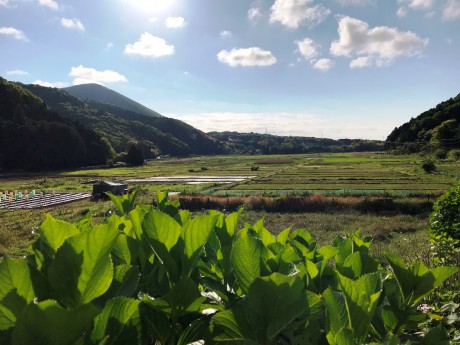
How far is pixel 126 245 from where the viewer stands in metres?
1.24

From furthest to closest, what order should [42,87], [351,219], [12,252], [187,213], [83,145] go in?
[42,87]
[83,145]
[351,219]
[12,252]
[187,213]

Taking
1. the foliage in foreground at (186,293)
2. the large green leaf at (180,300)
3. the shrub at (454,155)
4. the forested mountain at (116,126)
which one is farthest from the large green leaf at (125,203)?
the forested mountain at (116,126)

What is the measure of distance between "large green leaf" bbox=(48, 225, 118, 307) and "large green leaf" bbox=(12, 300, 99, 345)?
14cm

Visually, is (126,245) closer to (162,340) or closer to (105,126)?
(162,340)

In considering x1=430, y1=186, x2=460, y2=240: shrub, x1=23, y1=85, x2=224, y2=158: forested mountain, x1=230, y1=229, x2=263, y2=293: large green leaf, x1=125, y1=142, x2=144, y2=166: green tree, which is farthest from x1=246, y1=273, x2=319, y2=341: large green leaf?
x1=23, y1=85, x2=224, y2=158: forested mountain

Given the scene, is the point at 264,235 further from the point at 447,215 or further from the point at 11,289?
the point at 447,215

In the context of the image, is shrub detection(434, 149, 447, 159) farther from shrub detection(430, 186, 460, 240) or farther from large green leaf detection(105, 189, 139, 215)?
large green leaf detection(105, 189, 139, 215)

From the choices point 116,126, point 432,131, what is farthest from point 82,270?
point 116,126

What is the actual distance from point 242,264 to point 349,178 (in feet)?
167

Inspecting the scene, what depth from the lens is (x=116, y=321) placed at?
0.83 meters

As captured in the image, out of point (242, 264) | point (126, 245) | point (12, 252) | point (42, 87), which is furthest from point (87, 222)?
point (42, 87)

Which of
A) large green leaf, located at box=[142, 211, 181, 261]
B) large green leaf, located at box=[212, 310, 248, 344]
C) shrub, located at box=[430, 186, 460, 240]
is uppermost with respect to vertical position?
large green leaf, located at box=[142, 211, 181, 261]

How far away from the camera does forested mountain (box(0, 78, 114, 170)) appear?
79.2m

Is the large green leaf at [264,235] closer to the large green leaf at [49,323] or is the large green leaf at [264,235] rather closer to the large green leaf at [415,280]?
the large green leaf at [415,280]
